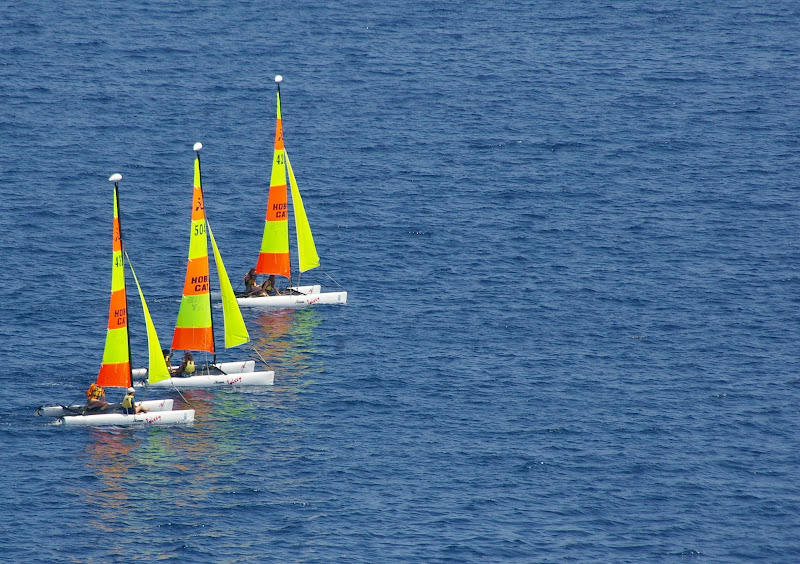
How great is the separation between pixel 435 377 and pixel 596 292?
2084cm

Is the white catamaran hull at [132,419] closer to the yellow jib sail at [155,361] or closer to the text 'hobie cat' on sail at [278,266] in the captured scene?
the yellow jib sail at [155,361]

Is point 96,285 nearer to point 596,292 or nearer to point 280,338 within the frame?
point 280,338

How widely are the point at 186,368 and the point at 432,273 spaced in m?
28.6

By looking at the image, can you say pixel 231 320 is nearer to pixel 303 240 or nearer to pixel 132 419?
pixel 132 419

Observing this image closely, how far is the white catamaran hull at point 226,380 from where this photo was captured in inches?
3511

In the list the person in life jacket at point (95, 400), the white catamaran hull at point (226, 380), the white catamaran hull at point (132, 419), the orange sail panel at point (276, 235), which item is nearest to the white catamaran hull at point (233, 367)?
the white catamaran hull at point (226, 380)

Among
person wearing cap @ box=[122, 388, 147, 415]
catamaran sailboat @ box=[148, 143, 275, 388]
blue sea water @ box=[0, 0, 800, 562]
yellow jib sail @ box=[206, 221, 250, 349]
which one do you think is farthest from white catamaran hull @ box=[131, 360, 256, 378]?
person wearing cap @ box=[122, 388, 147, 415]

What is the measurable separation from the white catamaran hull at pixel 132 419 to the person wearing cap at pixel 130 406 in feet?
1.25

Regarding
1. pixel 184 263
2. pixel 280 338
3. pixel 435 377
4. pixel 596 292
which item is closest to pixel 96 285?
pixel 184 263

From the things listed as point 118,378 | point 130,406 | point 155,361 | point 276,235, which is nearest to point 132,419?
point 130,406

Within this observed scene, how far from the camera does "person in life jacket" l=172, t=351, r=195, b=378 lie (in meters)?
89.4

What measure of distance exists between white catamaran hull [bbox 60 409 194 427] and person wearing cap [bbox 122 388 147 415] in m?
0.38

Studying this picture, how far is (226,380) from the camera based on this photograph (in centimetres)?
8975

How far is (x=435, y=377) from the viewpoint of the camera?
92500 millimetres
